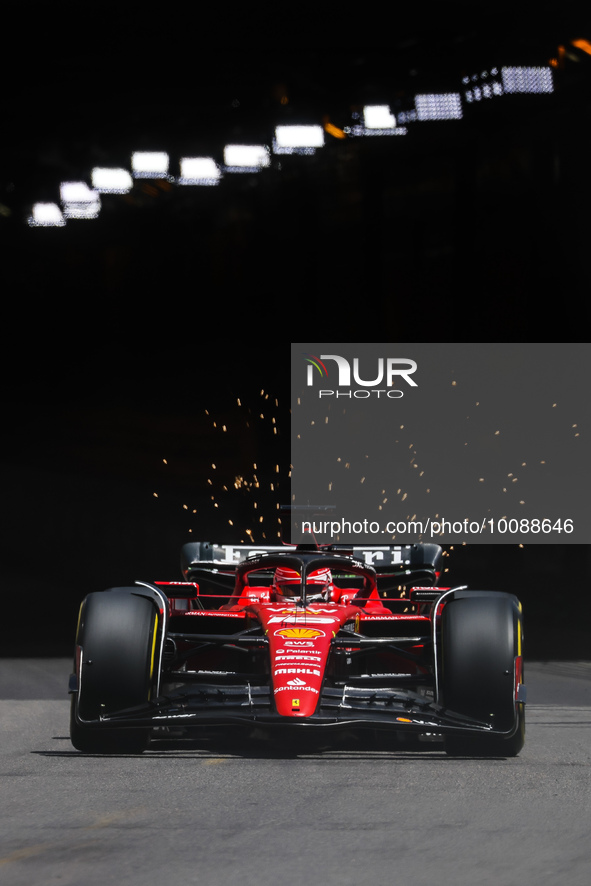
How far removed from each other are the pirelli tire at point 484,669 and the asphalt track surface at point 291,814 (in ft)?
0.47

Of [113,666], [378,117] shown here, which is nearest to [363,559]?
[113,666]

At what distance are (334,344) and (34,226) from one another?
6945 mm

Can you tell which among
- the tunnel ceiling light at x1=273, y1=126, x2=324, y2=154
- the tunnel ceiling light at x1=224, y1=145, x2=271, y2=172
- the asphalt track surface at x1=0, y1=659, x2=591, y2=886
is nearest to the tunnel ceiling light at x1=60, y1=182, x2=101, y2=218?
the tunnel ceiling light at x1=224, y1=145, x2=271, y2=172

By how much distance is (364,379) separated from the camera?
21344 mm

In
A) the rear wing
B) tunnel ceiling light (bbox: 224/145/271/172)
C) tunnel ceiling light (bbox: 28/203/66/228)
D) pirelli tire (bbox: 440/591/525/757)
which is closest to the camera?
pirelli tire (bbox: 440/591/525/757)

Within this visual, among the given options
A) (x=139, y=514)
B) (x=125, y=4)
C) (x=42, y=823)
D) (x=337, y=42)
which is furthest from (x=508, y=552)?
(x=42, y=823)

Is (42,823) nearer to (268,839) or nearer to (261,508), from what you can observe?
(268,839)

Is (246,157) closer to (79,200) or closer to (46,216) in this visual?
(79,200)

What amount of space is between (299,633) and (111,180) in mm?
17839

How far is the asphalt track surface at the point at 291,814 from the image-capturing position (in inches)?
191

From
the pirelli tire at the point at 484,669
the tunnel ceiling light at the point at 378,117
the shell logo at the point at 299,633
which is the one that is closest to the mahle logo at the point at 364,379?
the tunnel ceiling light at the point at 378,117

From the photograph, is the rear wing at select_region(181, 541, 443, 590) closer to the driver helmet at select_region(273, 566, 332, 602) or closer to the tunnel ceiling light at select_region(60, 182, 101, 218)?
the driver helmet at select_region(273, 566, 332, 602)

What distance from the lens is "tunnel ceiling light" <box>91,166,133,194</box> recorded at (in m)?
23.6

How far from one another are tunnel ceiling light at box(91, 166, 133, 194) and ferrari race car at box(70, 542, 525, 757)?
16.5 metres
